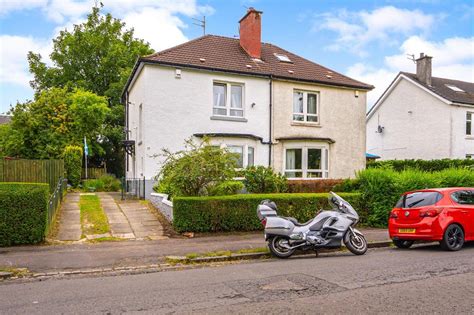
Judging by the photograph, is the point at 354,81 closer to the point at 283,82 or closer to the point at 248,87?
the point at 283,82

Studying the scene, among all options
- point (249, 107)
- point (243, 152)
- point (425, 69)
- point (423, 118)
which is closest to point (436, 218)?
point (243, 152)

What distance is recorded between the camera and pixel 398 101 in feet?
107

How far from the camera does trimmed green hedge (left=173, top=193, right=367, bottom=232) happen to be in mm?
11719

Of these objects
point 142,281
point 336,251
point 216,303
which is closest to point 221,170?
point 336,251

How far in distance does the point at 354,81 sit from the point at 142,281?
18431 mm

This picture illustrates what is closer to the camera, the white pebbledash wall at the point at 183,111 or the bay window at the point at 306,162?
the white pebbledash wall at the point at 183,111

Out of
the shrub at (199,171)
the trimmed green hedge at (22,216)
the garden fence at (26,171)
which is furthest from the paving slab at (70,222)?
the shrub at (199,171)

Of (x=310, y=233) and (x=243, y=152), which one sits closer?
(x=310, y=233)

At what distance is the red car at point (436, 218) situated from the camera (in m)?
9.76

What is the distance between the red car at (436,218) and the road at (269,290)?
124cm

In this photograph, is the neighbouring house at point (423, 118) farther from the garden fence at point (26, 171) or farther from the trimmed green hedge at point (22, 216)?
the trimmed green hedge at point (22, 216)

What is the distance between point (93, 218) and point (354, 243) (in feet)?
27.5

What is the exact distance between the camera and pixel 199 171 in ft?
40.9

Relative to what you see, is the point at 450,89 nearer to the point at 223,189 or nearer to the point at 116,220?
the point at 223,189
